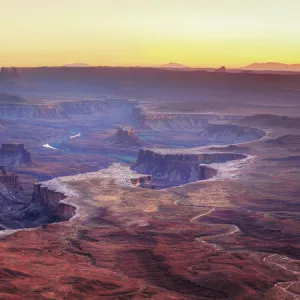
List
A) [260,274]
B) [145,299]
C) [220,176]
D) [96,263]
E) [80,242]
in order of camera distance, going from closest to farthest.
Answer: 1. [145,299]
2. [260,274]
3. [96,263]
4. [80,242]
5. [220,176]

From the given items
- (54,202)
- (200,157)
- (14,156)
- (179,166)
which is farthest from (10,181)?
(14,156)

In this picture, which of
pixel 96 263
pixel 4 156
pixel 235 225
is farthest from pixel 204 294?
pixel 4 156

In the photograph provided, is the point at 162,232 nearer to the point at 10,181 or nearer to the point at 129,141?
the point at 10,181

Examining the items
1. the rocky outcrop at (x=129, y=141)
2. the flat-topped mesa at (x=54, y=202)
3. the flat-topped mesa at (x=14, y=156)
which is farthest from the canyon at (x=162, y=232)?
the rocky outcrop at (x=129, y=141)

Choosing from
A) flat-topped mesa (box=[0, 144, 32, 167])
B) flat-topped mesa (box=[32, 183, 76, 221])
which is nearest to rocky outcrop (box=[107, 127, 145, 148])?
flat-topped mesa (box=[0, 144, 32, 167])

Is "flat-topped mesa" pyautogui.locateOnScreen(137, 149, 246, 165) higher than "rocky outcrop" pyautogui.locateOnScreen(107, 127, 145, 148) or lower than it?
higher

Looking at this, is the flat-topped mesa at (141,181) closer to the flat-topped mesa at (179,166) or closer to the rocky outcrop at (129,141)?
the flat-topped mesa at (179,166)

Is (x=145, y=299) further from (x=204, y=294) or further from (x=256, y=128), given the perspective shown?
(x=256, y=128)

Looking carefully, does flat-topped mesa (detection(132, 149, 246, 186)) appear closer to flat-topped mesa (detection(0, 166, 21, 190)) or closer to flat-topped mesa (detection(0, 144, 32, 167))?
flat-topped mesa (detection(0, 166, 21, 190))
